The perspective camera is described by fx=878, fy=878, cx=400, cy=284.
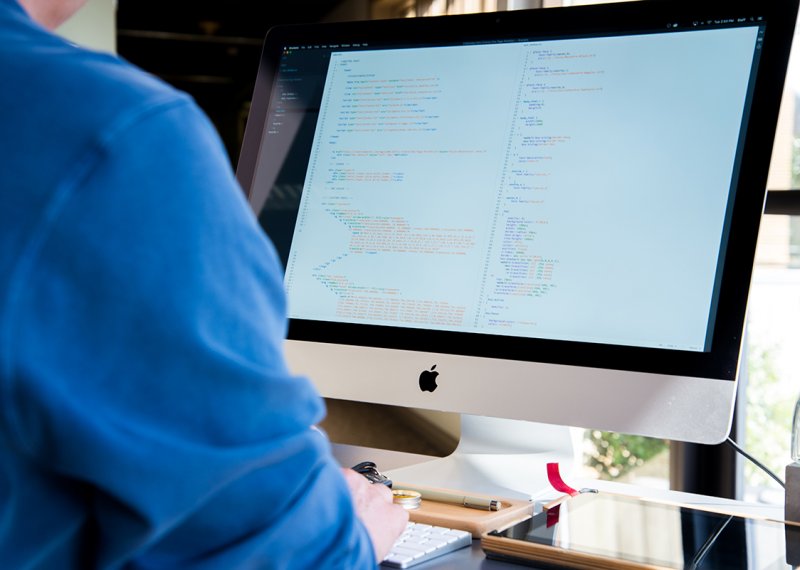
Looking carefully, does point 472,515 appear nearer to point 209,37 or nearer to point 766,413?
point 766,413

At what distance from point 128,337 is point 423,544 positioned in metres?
0.43

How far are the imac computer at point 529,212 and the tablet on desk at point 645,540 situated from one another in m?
0.08

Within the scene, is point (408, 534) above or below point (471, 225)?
below

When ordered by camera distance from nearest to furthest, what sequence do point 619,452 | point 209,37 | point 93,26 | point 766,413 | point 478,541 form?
point 478,541 → point 766,413 → point 619,452 → point 93,26 → point 209,37

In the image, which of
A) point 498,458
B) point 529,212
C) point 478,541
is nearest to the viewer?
point 478,541

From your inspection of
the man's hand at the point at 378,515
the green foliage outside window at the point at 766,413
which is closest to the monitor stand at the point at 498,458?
the man's hand at the point at 378,515

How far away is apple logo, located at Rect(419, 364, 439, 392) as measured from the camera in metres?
0.96

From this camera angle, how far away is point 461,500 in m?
0.88

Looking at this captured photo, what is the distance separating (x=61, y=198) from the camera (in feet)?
1.21

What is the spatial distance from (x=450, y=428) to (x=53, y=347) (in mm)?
4528

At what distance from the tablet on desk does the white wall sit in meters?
4.23

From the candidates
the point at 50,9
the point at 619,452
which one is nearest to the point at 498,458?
the point at 50,9

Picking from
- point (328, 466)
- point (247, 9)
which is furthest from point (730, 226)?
point (247, 9)

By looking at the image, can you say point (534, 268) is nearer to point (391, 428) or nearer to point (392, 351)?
point (392, 351)
